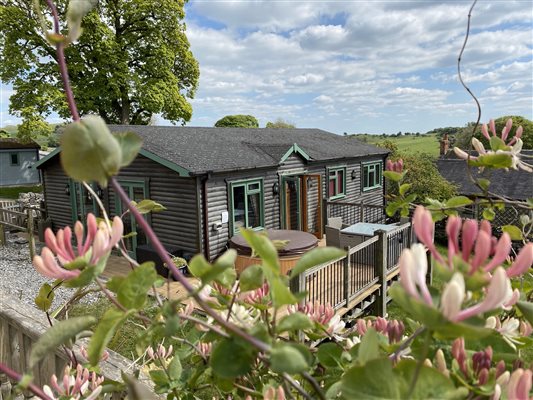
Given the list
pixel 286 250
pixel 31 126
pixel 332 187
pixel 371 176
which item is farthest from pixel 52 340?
pixel 31 126

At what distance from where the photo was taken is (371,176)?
1602 centimetres

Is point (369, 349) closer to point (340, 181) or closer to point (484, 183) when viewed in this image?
point (484, 183)

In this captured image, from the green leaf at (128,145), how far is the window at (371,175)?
599 inches

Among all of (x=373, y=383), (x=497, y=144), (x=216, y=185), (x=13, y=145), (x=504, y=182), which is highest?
(x=13, y=145)

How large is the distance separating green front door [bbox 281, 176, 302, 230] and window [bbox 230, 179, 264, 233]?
925mm

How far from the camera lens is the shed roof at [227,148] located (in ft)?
30.9

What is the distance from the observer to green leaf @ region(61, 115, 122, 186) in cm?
52

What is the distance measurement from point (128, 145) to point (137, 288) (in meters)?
0.21

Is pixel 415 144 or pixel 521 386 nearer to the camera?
pixel 521 386

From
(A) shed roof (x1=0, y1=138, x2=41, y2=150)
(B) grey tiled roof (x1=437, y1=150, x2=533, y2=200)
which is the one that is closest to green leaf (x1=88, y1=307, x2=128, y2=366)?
(B) grey tiled roof (x1=437, y1=150, x2=533, y2=200)

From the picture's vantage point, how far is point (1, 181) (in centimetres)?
2853

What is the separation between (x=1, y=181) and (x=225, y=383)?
107 ft

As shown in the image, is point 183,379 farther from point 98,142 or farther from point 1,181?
point 1,181

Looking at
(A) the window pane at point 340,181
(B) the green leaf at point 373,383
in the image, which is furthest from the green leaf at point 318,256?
(A) the window pane at point 340,181
